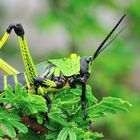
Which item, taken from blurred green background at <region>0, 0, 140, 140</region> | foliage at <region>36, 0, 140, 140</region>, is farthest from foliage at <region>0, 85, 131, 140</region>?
foliage at <region>36, 0, 140, 140</region>

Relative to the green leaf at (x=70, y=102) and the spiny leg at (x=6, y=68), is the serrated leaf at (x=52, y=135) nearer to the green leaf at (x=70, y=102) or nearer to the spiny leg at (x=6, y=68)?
the green leaf at (x=70, y=102)

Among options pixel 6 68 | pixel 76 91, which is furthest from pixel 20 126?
pixel 6 68

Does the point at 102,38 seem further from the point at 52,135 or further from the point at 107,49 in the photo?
the point at 52,135

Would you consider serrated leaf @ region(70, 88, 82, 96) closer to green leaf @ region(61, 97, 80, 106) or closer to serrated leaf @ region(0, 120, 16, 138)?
green leaf @ region(61, 97, 80, 106)

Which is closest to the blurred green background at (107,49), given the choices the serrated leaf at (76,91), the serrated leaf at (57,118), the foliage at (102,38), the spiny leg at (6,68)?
the foliage at (102,38)

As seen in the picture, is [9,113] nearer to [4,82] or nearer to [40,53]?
[4,82]

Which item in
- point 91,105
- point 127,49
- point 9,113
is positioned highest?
point 127,49

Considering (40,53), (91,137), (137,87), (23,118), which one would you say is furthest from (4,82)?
(137,87)

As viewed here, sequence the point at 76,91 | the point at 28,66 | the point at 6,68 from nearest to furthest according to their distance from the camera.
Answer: the point at 76,91 < the point at 28,66 < the point at 6,68
